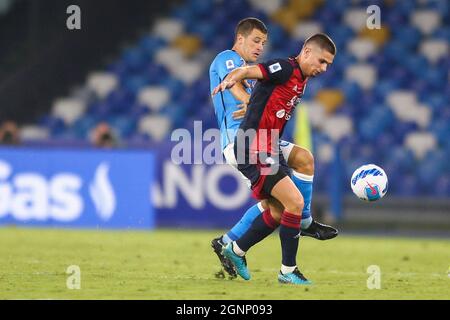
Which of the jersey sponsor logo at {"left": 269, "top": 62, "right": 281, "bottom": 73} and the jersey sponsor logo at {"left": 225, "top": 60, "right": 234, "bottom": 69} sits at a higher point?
the jersey sponsor logo at {"left": 225, "top": 60, "right": 234, "bottom": 69}

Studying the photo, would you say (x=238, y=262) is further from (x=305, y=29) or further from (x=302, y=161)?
(x=305, y=29)

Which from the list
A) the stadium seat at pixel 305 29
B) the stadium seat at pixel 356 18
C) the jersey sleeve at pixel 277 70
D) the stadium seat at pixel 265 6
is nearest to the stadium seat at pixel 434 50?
the stadium seat at pixel 356 18

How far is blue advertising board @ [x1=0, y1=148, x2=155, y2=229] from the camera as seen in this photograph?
45.2ft

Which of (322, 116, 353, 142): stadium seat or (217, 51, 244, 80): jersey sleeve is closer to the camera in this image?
(217, 51, 244, 80): jersey sleeve

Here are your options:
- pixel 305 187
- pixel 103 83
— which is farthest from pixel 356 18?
pixel 305 187

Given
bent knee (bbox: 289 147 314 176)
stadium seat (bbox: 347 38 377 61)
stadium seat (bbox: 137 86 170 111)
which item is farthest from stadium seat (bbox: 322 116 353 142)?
bent knee (bbox: 289 147 314 176)

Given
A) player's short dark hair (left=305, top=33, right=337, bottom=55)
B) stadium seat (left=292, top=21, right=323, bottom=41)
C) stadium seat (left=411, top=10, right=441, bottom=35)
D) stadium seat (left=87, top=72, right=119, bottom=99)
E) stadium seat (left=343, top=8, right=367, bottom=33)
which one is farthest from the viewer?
stadium seat (left=87, top=72, right=119, bottom=99)

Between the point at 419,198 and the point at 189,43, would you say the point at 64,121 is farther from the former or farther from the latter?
the point at 419,198

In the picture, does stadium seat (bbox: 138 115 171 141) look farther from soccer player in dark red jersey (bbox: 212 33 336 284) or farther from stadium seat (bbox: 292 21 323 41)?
soccer player in dark red jersey (bbox: 212 33 336 284)

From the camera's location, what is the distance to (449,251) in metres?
11.2

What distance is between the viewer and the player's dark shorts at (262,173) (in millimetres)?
7418

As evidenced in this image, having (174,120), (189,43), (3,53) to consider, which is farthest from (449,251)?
(3,53)

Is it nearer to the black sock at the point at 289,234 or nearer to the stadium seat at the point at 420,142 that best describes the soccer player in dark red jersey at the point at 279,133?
the black sock at the point at 289,234

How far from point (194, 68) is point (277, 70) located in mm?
11924
